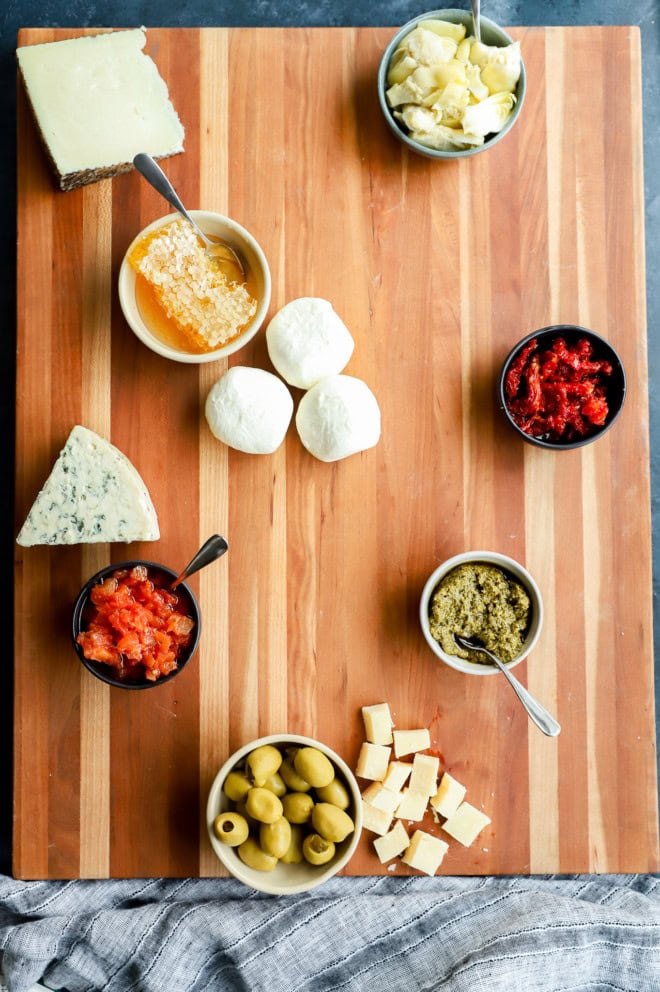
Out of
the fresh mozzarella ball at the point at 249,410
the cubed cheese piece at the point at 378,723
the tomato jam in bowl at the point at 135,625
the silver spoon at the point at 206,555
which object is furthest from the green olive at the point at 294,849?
the fresh mozzarella ball at the point at 249,410

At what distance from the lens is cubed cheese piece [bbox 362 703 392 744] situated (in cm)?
182

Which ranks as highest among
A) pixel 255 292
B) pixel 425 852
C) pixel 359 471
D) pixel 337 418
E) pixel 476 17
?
pixel 476 17

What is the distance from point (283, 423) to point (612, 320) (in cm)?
75

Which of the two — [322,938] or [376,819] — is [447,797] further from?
[322,938]

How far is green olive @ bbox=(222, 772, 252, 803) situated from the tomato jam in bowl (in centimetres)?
23

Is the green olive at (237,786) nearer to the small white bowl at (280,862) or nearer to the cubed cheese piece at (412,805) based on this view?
the small white bowl at (280,862)

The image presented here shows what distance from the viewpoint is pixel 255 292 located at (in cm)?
176

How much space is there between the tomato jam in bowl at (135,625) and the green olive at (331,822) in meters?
0.39

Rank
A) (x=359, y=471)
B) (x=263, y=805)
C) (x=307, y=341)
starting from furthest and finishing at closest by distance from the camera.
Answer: (x=359, y=471) → (x=307, y=341) → (x=263, y=805)

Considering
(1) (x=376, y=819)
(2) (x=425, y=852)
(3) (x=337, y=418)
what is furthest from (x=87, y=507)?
(2) (x=425, y=852)

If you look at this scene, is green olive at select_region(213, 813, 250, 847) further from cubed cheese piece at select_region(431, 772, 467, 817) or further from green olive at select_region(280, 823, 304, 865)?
cubed cheese piece at select_region(431, 772, 467, 817)

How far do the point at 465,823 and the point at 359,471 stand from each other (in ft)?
2.58

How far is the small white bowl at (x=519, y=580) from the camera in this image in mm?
1729

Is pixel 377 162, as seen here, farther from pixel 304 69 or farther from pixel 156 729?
pixel 156 729
